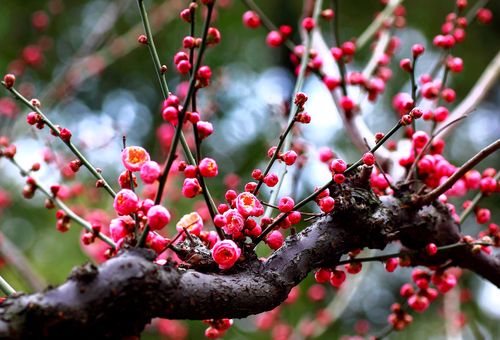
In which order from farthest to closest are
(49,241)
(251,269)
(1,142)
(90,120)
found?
(90,120) → (49,241) → (1,142) → (251,269)

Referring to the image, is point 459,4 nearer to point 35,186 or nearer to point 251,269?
point 251,269

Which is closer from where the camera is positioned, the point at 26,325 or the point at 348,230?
the point at 26,325

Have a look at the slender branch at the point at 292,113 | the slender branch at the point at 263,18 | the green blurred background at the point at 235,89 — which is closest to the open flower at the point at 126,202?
the slender branch at the point at 292,113

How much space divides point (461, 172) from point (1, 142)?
47.8 inches

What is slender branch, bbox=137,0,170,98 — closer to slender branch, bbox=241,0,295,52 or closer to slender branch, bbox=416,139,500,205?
slender branch, bbox=416,139,500,205

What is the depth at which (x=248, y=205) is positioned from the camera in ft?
3.58

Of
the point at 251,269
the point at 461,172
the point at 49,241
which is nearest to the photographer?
the point at 251,269

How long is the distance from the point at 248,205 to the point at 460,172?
1.59ft

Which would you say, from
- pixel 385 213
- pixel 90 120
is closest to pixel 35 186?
pixel 385 213

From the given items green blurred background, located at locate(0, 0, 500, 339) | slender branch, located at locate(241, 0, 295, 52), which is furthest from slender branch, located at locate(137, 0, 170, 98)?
green blurred background, located at locate(0, 0, 500, 339)

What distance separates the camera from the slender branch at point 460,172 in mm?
1131

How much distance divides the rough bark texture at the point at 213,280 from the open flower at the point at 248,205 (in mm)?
97

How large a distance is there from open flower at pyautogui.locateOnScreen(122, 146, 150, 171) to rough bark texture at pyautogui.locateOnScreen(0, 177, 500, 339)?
0.65ft

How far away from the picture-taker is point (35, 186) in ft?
3.80
